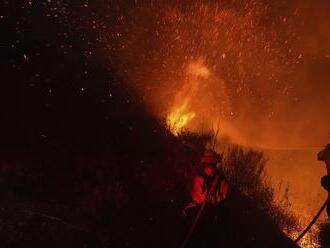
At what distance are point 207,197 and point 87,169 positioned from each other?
3.65 metres

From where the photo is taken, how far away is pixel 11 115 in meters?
10.9

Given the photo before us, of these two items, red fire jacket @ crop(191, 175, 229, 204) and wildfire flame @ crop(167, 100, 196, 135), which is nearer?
red fire jacket @ crop(191, 175, 229, 204)

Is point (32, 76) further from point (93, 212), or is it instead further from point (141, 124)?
point (93, 212)

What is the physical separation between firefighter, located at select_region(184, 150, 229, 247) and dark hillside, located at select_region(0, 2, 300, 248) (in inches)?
23.8

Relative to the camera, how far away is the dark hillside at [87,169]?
7184 millimetres

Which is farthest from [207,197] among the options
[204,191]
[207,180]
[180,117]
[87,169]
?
[180,117]

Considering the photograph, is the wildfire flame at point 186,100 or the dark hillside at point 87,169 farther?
the wildfire flame at point 186,100

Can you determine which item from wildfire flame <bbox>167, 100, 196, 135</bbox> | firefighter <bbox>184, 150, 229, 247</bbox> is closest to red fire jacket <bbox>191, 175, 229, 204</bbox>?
firefighter <bbox>184, 150, 229, 247</bbox>

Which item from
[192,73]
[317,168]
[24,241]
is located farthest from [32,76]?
[317,168]

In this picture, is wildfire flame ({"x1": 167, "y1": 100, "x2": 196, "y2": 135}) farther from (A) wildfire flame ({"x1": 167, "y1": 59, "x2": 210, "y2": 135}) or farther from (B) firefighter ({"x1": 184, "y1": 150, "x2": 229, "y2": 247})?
(B) firefighter ({"x1": 184, "y1": 150, "x2": 229, "y2": 247})

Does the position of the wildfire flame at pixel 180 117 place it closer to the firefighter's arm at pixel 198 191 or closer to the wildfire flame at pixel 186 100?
the wildfire flame at pixel 186 100

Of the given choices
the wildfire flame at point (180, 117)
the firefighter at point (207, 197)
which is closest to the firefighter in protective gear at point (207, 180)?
the firefighter at point (207, 197)

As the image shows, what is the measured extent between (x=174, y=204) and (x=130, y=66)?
10501 mm

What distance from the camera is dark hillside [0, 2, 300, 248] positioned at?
7.18m
